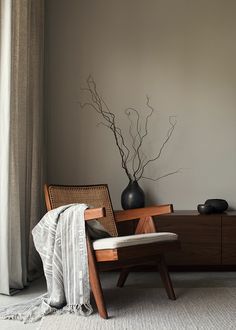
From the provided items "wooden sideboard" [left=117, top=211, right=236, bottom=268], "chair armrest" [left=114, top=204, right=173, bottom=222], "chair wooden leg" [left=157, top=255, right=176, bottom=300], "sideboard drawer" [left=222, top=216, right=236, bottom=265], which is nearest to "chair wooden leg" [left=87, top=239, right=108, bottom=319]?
"chair wooden leg" [left=157, top=255, right=176, bottom=300]

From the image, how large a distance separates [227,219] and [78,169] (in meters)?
1.34

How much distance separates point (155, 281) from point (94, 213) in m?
1.09

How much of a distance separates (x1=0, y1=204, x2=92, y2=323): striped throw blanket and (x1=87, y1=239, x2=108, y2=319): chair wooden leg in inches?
1.4

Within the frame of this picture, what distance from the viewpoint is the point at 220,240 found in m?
3.45

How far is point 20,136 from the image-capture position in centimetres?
312

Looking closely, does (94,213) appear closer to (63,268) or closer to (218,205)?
(63,268)

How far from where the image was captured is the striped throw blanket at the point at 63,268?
96.6 inches

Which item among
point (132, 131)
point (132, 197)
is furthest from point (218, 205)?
point (132, 131)

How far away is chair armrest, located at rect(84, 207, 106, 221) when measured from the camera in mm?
2385

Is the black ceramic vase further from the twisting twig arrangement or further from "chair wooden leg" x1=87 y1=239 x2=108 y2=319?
"chair wooden leg" x1=87 y1=239 x2=108 y2=319

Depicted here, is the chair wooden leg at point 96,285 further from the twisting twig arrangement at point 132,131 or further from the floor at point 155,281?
the twisting twig arrangement at point 132,131

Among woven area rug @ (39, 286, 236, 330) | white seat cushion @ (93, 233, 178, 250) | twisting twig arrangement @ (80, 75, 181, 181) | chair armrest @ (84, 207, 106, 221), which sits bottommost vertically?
woven area rug @ (39, 286, 236, 330)

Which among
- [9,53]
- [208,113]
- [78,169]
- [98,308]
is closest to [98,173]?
[78,169]

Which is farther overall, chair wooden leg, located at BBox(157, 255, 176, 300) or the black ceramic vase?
the black ceramic vase
